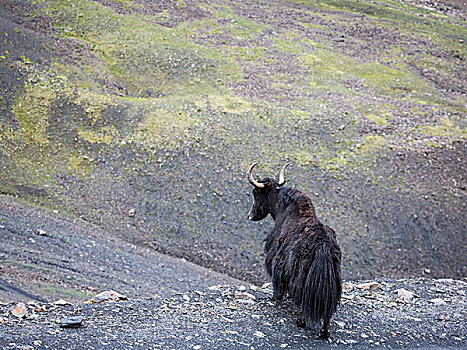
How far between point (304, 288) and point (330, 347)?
1.09m

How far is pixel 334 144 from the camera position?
74.5 feet

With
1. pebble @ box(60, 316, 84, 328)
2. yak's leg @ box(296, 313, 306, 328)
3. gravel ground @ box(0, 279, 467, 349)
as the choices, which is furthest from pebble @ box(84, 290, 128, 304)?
yak's leg @ box(296, 313, 306, 328)

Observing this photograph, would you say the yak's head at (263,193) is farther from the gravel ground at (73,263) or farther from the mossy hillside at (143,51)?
the mossy hillside at (143,51)

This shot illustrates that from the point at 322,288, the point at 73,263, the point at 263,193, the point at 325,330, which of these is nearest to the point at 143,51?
the point at 73,263

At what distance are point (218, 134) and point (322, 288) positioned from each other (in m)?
14.7

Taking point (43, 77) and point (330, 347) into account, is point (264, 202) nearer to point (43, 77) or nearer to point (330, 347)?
point (330, 347)

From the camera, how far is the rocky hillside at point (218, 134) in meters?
18.4

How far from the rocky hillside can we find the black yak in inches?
277

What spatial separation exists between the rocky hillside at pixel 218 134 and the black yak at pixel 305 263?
7.05 metres

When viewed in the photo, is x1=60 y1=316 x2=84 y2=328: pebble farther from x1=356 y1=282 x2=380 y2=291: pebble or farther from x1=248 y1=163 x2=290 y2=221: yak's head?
x1=356 y1=282 x2=380 y2=291: pebble

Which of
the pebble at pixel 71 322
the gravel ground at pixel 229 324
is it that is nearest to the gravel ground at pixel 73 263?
the gravel ground at pixel 229 324

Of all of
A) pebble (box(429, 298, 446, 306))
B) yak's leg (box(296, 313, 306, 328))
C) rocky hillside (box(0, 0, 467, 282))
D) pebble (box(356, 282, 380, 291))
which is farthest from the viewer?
rocky hillside (box(0, 0, 467, 282))

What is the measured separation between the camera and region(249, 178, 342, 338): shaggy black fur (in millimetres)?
8047

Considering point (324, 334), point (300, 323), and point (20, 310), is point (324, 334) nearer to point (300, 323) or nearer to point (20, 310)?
point (300, 323)
